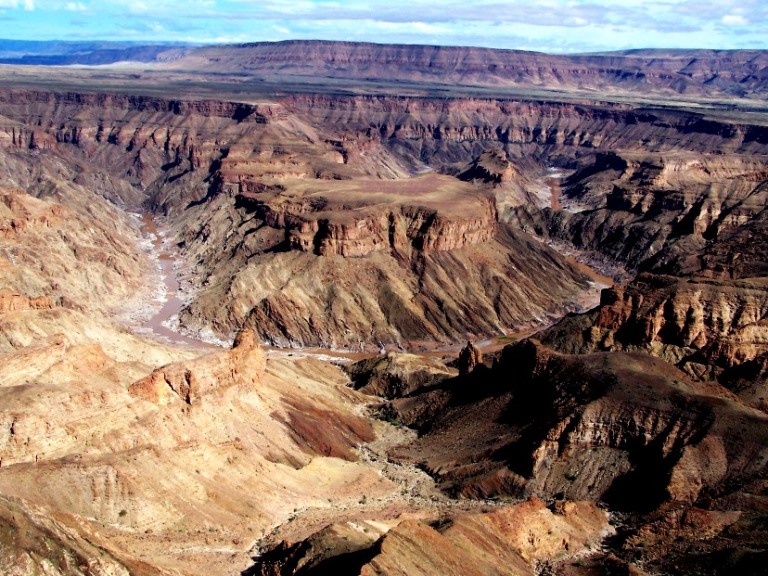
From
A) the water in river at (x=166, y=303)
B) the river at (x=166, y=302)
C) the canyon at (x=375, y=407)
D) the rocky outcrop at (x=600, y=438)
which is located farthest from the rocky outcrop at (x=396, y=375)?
the water in river at (x=166, y=303)

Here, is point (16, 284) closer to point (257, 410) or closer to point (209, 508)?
point (257, 410)

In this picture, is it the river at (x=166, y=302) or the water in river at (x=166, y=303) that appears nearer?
the river at (x=166, y=302)

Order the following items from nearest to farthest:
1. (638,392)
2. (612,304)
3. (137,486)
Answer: (137,486)
(638,392)
(612,304)

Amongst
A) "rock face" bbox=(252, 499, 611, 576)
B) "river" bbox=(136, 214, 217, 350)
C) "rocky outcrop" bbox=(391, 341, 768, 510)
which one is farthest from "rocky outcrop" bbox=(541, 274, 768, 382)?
"river" bbox=(136, 214, 217, 350)

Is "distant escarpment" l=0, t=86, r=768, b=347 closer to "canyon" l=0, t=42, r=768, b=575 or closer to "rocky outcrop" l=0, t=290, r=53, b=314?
"canyon" l=0, t=42, r=768, b=575

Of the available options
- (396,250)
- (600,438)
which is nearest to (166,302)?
(396,250)

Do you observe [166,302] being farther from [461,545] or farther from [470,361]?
[461,545]

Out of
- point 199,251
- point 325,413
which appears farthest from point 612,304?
point 199,251

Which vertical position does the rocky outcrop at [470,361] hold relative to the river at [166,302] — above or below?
above

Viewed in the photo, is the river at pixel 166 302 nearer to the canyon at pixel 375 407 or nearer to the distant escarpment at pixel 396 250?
the canyon at pixel 375 407

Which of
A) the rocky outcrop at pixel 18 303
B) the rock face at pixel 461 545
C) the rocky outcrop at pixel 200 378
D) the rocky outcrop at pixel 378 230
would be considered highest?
the rocky outcrop at pixel 378 230

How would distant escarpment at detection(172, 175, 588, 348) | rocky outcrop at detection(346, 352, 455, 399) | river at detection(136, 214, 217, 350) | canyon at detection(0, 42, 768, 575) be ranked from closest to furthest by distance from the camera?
canyon at detection(0, 42, 768, 575) → rocky outcrop at detection(346, 352, 455, 399) → river at detection(136, 214, 217, 350) → distant escarpment at detection(172, 175, 588, 348)
